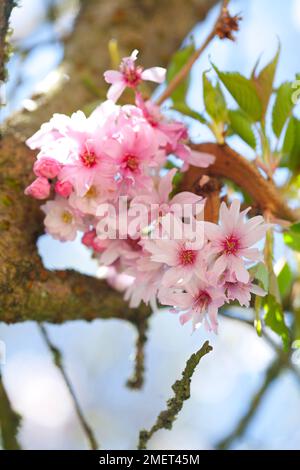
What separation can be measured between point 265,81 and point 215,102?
0.39ft

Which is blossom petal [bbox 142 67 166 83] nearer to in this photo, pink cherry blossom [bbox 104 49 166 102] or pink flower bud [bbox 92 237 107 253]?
Answer: pink cherry blossom [bbox 104 49 166 102]

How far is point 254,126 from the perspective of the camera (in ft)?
5.00

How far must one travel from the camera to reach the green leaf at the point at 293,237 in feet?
4.59

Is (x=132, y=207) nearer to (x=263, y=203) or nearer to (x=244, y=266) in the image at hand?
(x=244, y=266)

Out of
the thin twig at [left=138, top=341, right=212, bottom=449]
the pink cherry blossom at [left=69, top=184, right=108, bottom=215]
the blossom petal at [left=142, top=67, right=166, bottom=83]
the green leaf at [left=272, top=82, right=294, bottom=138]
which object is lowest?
the thin twig at [left=138, top=341, right=212, bottom=449]

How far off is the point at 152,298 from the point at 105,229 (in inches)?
7.1

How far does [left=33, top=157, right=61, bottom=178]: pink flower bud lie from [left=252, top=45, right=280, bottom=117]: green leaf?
0.50m

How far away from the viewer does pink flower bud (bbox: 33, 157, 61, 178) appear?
49.7 inches

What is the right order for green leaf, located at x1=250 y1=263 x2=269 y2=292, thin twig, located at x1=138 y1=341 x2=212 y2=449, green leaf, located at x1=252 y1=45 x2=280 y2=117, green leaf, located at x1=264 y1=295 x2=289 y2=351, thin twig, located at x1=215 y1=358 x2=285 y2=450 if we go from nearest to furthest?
1. thin twig, located at x1=138 y1=341 x2=212 y2=449
2. green leaf, located at x1=250 y1=263 x2=269 y2=292
3. green leaf, located at x1=264 y1=295 x2=289 y2=351
4. green leaf, located at x1=252 y1=45 x2=280 y2=117
5. thin twig, located at x1=215 y1=358 x2=285 y2=450

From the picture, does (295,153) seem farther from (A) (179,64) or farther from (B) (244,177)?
(A) (179,64)

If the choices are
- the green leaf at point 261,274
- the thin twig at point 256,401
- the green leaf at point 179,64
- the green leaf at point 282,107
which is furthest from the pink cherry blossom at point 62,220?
the thin twig at point 256,401

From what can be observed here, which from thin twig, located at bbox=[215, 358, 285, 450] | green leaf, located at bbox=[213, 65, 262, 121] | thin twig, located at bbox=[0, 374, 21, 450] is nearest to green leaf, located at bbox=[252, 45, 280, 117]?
green leaf, located at bbox=[213, 65, 262, 121]

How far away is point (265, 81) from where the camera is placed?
4.87 feet

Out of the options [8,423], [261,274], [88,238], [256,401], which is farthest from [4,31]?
[256,401]
